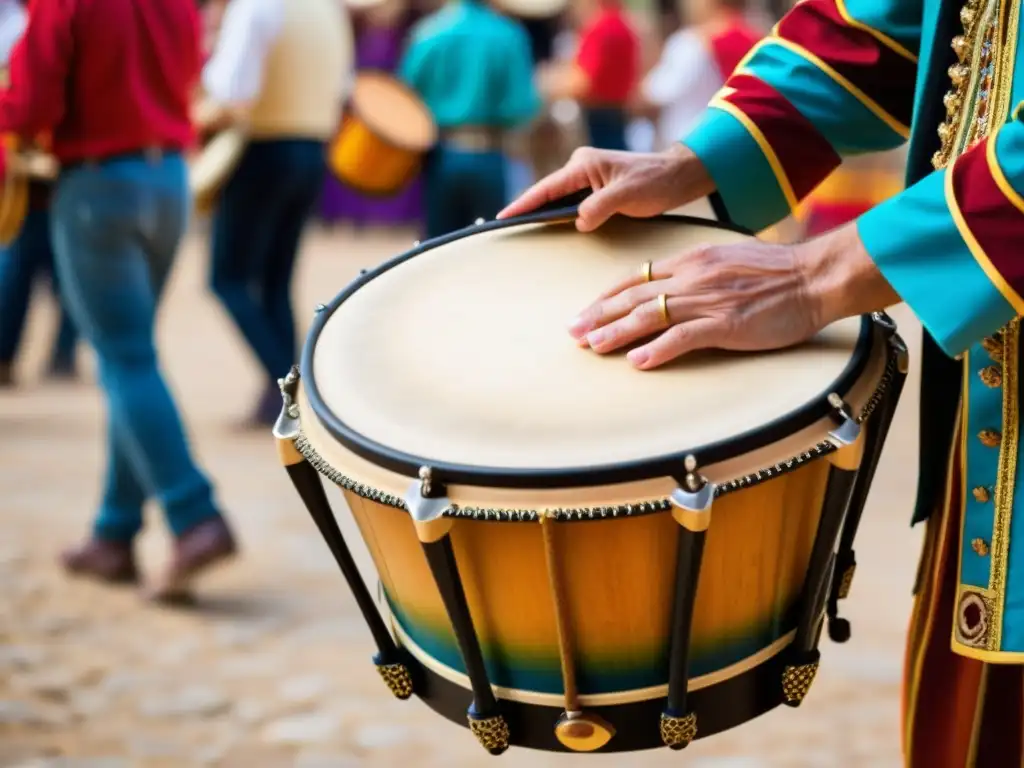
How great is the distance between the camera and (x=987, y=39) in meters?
0.95

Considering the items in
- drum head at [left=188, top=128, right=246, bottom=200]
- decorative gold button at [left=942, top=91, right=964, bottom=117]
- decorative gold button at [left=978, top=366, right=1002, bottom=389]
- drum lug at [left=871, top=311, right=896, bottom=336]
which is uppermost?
decorative gold button at [left=942, top=91, right=964, bottom=117]

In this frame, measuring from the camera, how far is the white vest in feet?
12.0

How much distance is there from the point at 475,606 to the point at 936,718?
48 cm

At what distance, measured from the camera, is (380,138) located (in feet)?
13.8

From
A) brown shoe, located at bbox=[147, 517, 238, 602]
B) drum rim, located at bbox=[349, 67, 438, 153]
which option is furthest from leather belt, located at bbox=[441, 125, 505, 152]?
brown shoe, located at bbox=[147, 517, 238, 602]

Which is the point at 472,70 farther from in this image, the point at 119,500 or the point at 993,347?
the point at 993,347

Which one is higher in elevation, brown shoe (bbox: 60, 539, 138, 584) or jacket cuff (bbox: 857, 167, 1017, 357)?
jacket cuff (bbox: 857, 167, 1017, 357)

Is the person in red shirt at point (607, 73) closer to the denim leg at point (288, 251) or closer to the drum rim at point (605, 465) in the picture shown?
the denim leg at point (288, 251)

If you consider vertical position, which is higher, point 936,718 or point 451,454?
point 451,454

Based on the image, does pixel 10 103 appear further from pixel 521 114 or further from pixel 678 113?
pixel 678 113

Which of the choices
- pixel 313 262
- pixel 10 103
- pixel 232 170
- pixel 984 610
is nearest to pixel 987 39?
pixel 984 610

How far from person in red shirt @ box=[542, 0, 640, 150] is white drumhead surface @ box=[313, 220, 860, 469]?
5433 mm

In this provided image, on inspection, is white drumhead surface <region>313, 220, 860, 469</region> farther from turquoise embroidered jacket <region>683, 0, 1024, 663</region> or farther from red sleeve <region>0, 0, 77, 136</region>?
red sleeve <region>0, 0, 77, 136</region>

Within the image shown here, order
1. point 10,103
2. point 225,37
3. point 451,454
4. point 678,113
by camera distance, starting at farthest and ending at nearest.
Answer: point 678,113 → point 225,37 → point 10,103 → point 451,454
